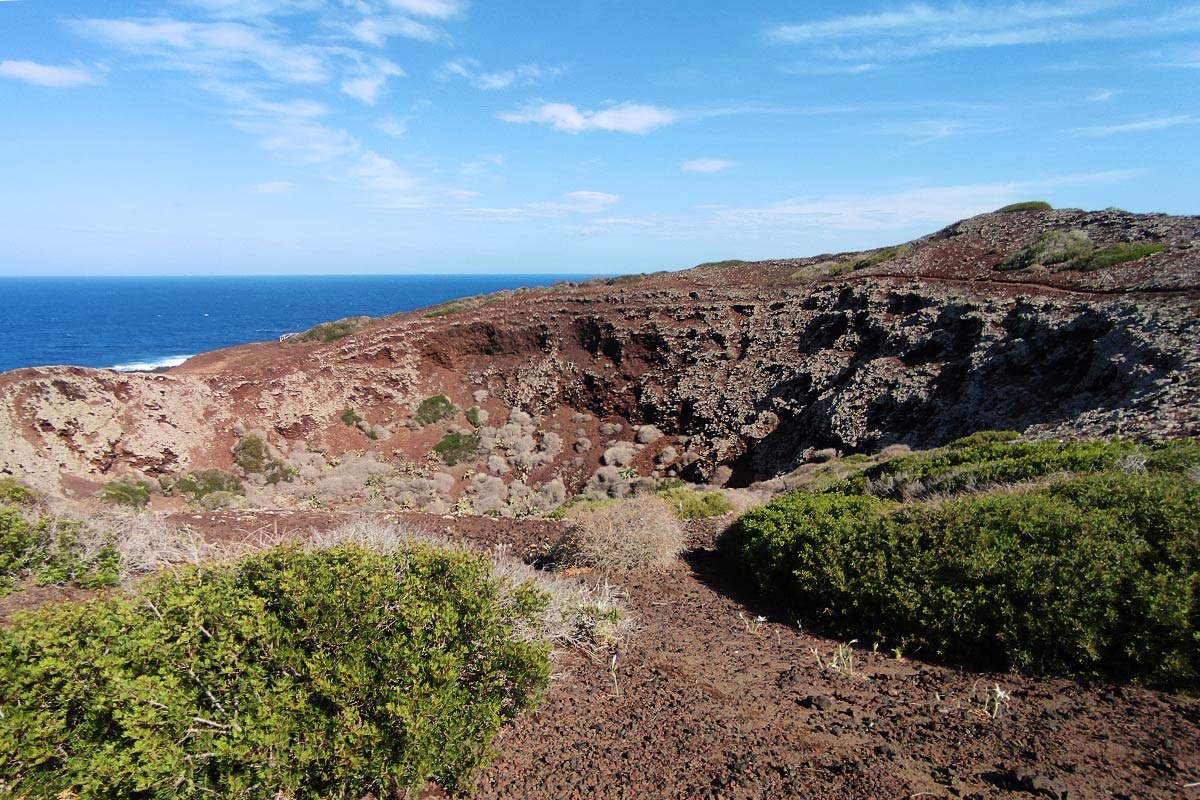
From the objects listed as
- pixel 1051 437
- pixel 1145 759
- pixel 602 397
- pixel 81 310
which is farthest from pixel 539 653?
pixel 81 310

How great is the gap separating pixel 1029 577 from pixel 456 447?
77.0 ft

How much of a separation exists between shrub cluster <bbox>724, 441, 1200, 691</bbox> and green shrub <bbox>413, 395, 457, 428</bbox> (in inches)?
888

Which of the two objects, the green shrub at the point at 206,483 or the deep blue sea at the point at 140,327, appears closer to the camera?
the green shrub at the point at 206,483

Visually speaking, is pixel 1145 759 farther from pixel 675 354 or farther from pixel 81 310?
pixel 81 310

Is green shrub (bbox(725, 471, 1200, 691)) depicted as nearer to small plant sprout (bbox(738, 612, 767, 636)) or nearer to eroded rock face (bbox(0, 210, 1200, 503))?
small plant sprout (bbox(738, 612, 767, 636))

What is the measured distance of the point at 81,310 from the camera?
12012 cm

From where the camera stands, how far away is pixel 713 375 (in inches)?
1088

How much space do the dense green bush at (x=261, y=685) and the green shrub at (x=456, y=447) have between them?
22299 mm

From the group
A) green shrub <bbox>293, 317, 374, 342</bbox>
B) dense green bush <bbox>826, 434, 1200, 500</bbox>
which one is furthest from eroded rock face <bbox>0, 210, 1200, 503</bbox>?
dense green bush <bbox>826, 434, 1200, 500</bbox>

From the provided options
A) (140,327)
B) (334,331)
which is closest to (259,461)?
(334,331)

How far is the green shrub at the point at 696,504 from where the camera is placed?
38.1 ft

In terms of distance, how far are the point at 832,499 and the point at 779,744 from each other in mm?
4786

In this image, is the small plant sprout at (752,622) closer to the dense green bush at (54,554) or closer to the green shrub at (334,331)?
the dense green bush at (54,554)

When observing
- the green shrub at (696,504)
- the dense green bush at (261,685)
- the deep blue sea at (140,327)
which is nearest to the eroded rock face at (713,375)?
the green shrub at (696,504)
